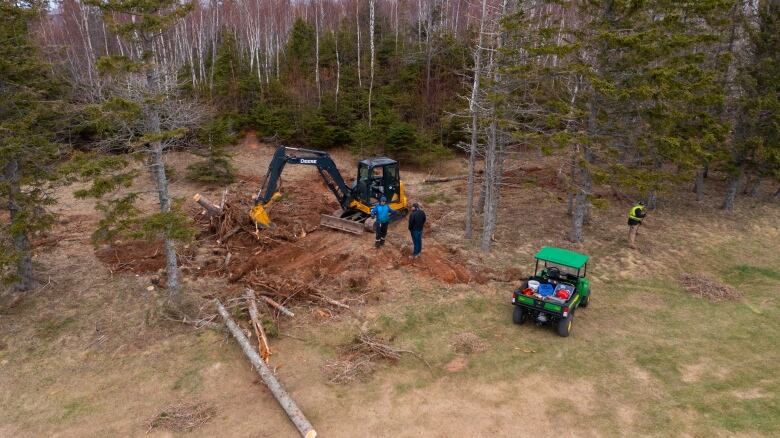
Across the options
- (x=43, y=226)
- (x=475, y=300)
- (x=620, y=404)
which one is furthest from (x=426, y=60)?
(x=620, y=404)

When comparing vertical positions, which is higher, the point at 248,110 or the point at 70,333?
the point at 248,110

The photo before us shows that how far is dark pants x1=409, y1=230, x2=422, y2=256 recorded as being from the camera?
45.4ft

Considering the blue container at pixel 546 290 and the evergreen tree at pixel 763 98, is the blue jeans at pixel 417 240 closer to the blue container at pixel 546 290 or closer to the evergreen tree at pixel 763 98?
the blue container at pixel 546 290

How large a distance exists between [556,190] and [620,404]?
15833 mm

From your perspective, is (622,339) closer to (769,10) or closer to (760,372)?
(760,372)

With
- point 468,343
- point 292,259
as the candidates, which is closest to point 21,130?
point 292,259

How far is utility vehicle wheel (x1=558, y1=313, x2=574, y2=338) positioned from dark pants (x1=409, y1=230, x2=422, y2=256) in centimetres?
488

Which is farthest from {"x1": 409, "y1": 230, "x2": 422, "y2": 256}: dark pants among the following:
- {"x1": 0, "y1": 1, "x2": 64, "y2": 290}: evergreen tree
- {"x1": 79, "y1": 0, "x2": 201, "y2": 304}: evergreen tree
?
{"x1": 0, "y1": 1, "x2": 64, "y2": 290}: evergreen tree

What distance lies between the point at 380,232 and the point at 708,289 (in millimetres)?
9214

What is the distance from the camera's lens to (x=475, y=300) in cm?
1203

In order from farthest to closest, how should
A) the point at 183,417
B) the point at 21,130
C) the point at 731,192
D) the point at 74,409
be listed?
the point at 731,192
the point at 21,130
the point at 74,409
the point at 183,417

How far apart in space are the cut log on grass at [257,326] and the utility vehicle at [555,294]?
5509 millimetres

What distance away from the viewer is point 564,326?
33.7ft

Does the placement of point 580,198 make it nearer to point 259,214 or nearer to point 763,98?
point 763,98
